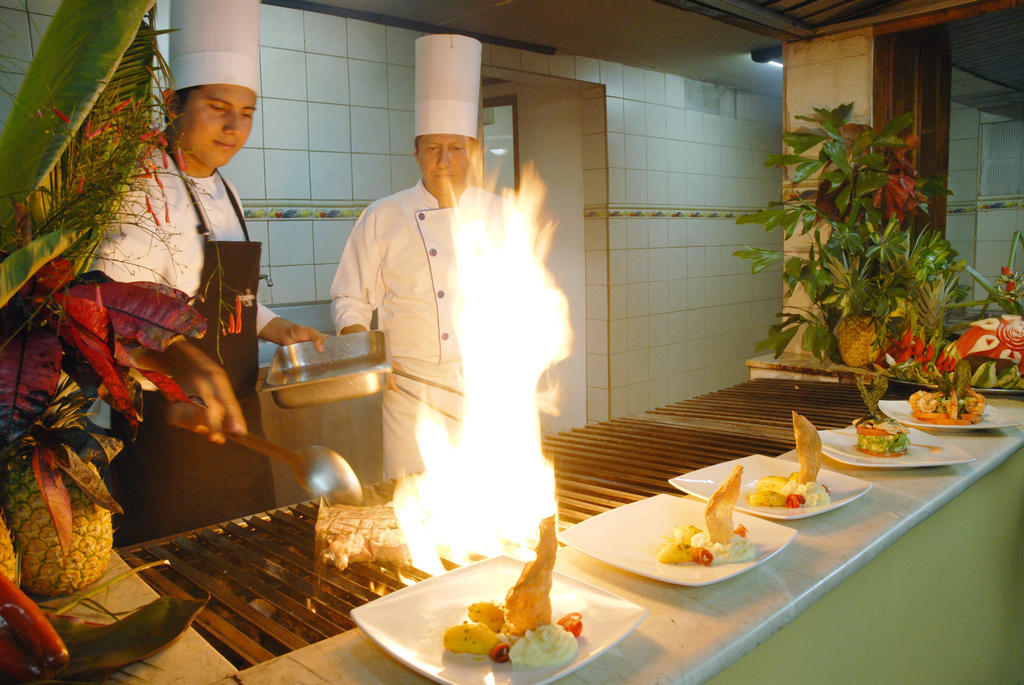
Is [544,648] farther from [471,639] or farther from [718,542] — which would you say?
[718,542]

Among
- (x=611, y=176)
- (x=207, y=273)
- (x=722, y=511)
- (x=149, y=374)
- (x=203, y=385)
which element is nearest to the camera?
(x=149, y=374)

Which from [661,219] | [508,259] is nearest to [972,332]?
[508,259]

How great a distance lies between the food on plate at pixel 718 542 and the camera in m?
1.32

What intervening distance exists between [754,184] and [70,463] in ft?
25.0

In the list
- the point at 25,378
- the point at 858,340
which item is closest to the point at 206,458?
the point at 25,378

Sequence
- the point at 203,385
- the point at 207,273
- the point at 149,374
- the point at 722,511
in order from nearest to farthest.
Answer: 1. the point at 149,374
2. the point at 722,511
3. the point at 203,385
4. the point at 207,273

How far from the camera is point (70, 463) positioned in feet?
3.82

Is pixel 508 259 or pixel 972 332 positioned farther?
pixel 508 259

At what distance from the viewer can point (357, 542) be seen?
1.42 metres

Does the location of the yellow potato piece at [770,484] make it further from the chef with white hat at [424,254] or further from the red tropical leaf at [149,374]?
the chef with white hat at [424,254]

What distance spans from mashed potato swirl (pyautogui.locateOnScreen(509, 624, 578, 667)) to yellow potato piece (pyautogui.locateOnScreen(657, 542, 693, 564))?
36 centimetres

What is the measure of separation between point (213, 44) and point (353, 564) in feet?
6.16

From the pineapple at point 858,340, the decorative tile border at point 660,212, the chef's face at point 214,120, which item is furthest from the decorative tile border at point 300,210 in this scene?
the pineapple at point 858,340

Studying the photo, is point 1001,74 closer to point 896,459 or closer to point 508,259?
point 508,259
